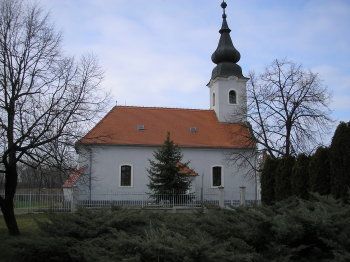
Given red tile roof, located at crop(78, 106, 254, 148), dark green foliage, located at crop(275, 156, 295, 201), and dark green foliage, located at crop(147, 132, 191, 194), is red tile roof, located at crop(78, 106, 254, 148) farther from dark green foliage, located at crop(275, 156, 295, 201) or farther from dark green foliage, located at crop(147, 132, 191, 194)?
dark green foliage, located at crop(275, 156, 295, 201)

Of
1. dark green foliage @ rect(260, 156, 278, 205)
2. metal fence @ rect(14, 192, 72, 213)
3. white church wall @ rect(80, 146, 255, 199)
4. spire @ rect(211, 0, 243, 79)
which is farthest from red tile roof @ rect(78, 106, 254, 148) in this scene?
dark green foliage @ rect(260, 156, 278, 205)

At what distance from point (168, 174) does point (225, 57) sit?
43.2ft

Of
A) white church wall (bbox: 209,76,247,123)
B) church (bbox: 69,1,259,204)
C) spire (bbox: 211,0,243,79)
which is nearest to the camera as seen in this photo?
church (bbox: 69,1,259,204)

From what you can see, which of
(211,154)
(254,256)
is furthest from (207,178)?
(254,256)

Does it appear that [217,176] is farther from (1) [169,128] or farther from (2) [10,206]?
(2) [10,206]

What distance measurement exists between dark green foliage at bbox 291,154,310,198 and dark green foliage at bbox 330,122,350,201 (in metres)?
2.06

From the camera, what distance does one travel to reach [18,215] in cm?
2103

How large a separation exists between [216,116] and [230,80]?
3273mm

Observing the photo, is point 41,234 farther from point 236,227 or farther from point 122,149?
point 122,149

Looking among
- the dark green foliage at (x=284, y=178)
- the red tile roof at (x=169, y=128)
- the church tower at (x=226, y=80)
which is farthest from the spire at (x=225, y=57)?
the dark green foliage at (x=284, y=178)

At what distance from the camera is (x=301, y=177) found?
14.5 m

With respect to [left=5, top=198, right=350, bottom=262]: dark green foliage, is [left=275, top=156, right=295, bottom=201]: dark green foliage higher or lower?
higher

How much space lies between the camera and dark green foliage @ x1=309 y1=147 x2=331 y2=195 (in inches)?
512

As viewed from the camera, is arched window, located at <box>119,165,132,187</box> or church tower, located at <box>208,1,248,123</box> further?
church tower, located at <box>208,1,248,123</box>
